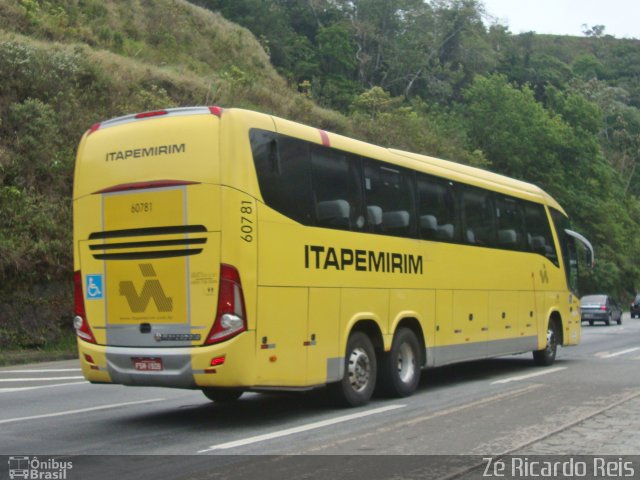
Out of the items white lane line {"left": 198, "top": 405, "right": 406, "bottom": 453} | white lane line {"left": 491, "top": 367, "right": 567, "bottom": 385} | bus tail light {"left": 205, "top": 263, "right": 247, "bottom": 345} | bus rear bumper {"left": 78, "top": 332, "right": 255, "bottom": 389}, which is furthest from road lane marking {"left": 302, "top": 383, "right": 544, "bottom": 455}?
bus tail light {"left": 205, "top": 263, "right": 247, "bottom": 345}

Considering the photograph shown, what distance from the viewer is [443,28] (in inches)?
3123

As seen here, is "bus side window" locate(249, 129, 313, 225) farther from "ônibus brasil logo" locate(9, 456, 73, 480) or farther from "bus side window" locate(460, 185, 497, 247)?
"bus side window" locate(460, 185, 497, 247)

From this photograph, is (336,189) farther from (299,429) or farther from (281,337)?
(299,429)

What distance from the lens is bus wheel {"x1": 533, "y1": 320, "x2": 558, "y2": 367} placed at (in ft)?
57.1

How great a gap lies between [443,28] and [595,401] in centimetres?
7153

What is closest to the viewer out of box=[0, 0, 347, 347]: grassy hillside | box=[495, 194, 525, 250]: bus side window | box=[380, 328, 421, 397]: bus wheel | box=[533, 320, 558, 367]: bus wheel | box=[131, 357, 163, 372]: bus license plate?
box=[131, 357, 163, 372]: bus license plate

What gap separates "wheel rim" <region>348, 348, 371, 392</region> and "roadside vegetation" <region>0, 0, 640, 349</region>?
12738mm

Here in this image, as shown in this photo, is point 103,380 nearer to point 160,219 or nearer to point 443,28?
A: point 160,219

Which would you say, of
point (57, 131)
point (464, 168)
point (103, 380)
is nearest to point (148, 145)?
point (103, 380)

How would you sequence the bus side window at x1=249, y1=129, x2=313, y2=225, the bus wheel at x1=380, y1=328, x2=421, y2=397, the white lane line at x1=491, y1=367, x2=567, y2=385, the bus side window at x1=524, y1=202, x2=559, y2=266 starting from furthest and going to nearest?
the bus side window at x1=524, y1=202, x2=559, y2=266
the white lane line at x1=491, y1=367, x2=567, y2=385
the bus wheel at x1=380, y1=328, x2=421, y2=397
the bus side window at x1=249, y1=129, x2=313, y2=225

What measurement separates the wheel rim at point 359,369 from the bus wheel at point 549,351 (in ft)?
23.4

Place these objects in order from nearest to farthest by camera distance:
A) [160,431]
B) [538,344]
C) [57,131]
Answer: [160,431] < [538,344] < [57,131]

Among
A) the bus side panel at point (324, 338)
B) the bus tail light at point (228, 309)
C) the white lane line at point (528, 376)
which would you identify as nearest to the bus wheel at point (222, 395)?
the bus side panel at point (324, 338)

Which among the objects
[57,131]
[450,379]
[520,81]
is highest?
[520,81]
